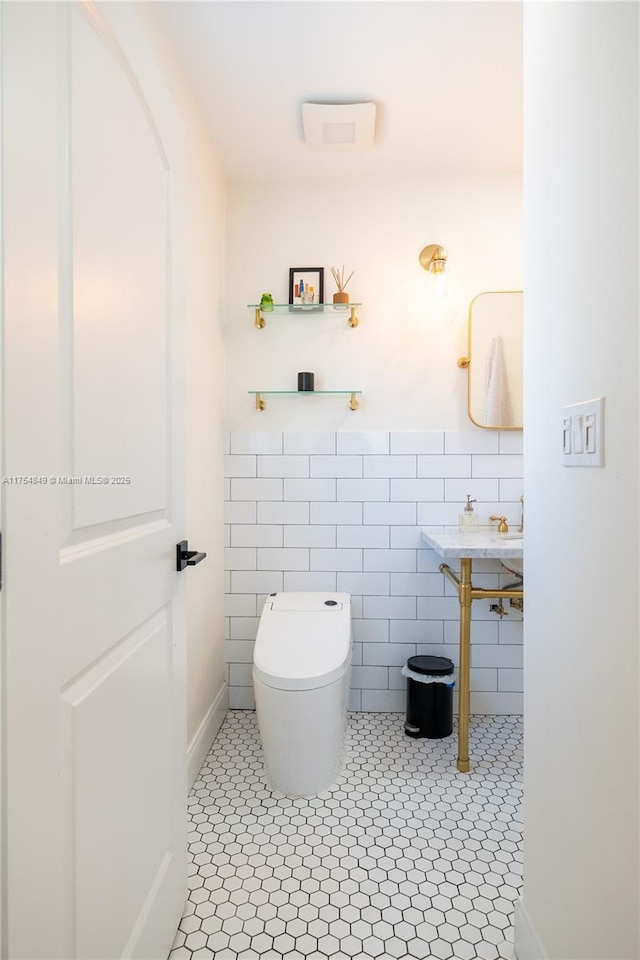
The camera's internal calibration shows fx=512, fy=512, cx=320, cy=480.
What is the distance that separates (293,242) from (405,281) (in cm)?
55

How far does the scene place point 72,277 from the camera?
768 mm

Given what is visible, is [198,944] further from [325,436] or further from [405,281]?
[405,281]

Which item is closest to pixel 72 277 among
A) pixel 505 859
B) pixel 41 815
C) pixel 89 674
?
pixel 89 674

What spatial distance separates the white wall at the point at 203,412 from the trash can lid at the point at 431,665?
85 cm

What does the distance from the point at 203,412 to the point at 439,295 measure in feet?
3.95

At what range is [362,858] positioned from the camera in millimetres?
1466

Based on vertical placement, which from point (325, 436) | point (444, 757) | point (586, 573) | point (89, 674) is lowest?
point (444, 757)

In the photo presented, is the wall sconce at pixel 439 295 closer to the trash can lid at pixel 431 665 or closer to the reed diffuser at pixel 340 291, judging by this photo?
the reed diffuser at pixel 340 291

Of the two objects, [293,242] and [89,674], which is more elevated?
[293,242]

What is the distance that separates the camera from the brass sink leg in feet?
6.23

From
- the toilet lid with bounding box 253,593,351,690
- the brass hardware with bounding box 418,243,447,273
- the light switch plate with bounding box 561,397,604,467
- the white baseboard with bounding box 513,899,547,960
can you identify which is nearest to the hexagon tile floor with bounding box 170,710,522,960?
the white baseboard with bounding box 513,899,547,960

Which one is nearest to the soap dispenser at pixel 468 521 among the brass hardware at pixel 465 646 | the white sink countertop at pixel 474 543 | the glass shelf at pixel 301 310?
the white sink countertop at pixel 474 543

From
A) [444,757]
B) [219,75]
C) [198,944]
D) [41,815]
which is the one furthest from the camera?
[444,757]

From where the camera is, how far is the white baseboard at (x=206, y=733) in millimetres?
1819
